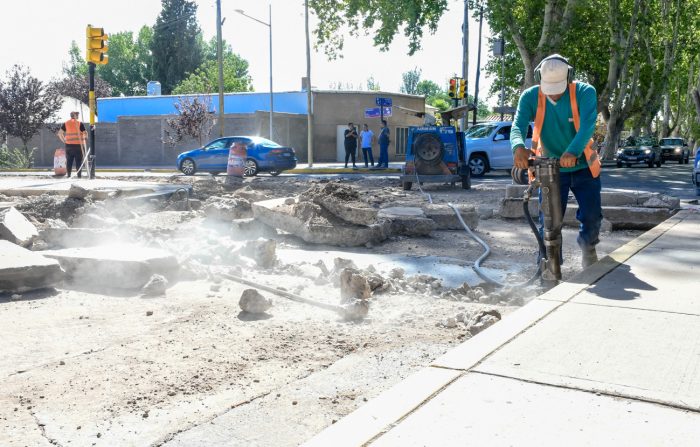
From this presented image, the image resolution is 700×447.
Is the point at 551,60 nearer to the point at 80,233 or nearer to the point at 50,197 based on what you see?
the point at 80,233

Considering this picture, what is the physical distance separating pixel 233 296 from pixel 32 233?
3164 mm

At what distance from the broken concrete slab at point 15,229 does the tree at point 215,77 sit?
1348 inches

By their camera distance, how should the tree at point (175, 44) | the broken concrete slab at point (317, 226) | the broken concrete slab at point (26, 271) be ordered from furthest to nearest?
the tree at point (175, 44)
the broken concrete slab at point (317, 226)
the broken concrete slab at point (26, 271)

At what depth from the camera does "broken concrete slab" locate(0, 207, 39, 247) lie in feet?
25.1

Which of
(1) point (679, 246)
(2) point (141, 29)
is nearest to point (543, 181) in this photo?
(1) point (679, 246)

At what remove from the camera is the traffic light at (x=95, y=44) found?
17672 millimetres

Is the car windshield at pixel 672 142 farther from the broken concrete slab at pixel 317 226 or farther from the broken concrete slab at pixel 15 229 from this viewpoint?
the broken concrete slab at pixel 15 229

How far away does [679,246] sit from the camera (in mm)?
6734

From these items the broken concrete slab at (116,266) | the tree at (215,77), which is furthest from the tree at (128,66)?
the broken concrete slab at (116,266)

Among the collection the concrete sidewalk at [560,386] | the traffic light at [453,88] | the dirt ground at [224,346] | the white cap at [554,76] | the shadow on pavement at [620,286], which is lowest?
the dirt ground at [224,346]

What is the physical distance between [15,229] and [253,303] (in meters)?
3.77

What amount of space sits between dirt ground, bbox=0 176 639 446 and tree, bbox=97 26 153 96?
79.5 meters

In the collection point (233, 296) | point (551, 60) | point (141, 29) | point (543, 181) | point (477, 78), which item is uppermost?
point (141, 29)

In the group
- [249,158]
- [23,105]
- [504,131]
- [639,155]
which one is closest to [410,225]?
[504,131]
